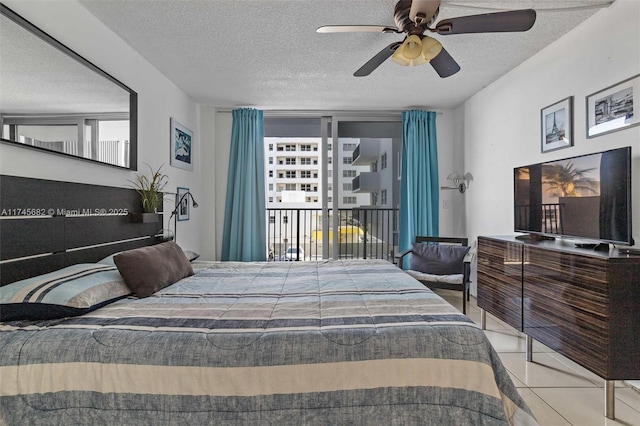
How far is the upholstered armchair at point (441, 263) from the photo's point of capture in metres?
3.63

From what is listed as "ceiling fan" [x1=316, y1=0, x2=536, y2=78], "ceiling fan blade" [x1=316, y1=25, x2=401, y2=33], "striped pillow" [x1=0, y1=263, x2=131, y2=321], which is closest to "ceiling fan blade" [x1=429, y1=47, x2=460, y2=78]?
"ceiling fan" [x1=316, y1=0, x2=536, y2=78]

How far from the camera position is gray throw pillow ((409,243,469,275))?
399 centimetres

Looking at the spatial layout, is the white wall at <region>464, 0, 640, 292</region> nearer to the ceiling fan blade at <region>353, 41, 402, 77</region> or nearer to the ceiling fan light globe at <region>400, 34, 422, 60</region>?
the ceiling fan light globe at <region>400, 34, 422, 60</region>

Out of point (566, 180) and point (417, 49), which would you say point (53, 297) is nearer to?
A: point (417, 49)

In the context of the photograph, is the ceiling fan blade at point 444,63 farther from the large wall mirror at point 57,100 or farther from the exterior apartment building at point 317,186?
the large wall mirror at point 57,100

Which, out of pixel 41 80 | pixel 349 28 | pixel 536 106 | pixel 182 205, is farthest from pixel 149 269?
pixel 536 106

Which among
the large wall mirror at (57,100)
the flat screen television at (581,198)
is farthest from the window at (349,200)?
the large wall mirror at (57,100)

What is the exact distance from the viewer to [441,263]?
405 cm

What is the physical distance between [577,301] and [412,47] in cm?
187

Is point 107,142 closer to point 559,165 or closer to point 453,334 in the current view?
point 453,334

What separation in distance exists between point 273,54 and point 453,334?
2.74 meters

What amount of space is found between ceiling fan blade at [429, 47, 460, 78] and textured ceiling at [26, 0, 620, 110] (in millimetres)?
322

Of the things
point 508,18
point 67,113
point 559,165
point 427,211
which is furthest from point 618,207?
point 67,113

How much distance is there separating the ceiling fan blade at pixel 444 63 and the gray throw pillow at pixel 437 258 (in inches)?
84.3
